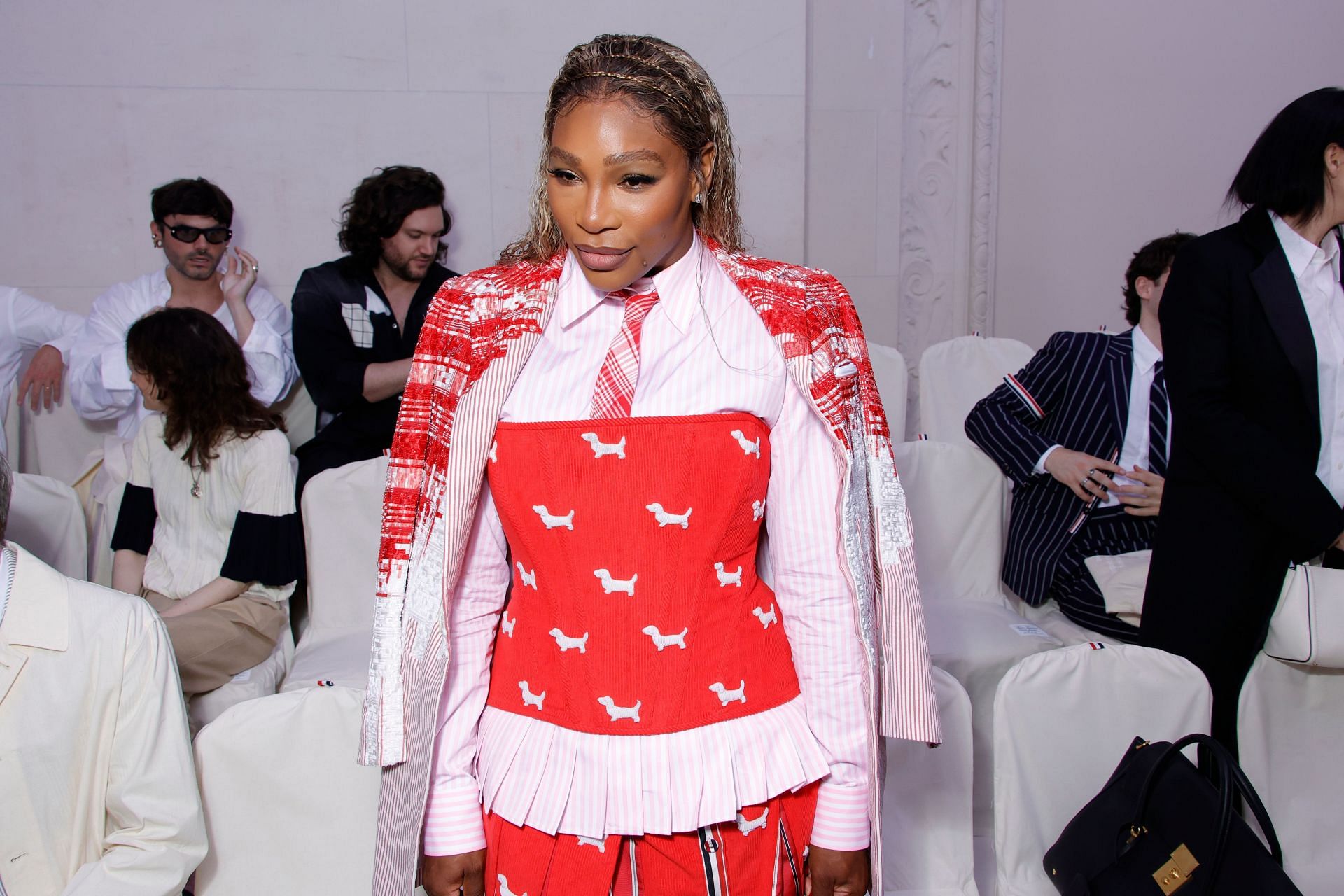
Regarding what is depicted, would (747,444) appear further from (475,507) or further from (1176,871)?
(1176,871)

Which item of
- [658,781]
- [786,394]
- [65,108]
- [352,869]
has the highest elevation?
[65,108]

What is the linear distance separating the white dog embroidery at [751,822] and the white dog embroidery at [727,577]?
0.24 m

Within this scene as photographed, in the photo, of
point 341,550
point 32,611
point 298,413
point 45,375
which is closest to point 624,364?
point 32,611

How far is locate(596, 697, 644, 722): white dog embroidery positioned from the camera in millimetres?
1124

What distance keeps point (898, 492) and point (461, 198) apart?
309 cm

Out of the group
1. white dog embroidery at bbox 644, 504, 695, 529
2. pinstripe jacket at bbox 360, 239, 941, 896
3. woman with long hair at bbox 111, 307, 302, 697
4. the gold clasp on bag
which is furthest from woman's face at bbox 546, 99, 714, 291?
woman with long hair at bbox 111, 307, 302, 697

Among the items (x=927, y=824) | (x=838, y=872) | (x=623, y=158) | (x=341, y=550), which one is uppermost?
(x=623, y=158)

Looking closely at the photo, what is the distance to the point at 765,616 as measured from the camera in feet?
3.92

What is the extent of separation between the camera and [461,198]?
394 cm

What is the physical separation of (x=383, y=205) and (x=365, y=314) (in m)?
0.31

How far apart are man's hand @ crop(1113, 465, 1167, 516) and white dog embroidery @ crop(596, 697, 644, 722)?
5.96 feet

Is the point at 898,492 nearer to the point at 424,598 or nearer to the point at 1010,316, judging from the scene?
the point at 424,598

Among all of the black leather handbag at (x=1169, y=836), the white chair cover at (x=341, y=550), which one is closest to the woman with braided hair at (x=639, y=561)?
the black leather handbag at (x=1169, y=836)

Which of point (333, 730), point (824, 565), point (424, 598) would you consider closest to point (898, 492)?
point (824, 565)
